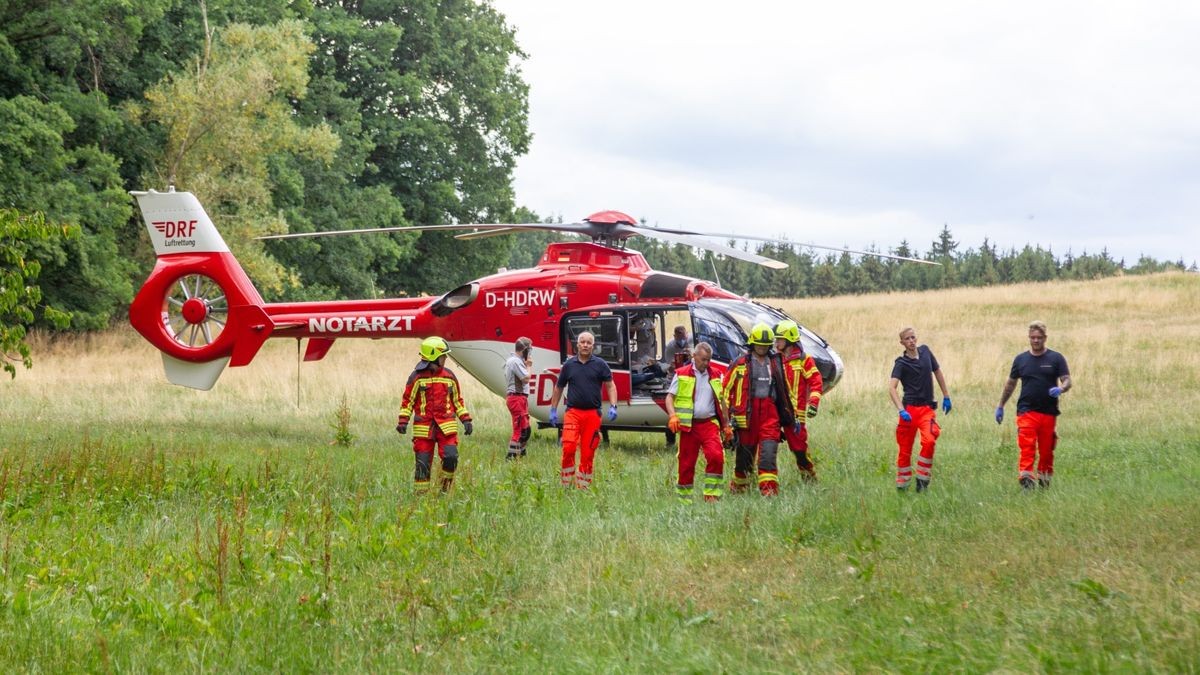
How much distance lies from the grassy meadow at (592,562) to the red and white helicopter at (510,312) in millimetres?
1330

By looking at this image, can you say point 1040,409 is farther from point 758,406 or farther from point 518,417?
point 518,417

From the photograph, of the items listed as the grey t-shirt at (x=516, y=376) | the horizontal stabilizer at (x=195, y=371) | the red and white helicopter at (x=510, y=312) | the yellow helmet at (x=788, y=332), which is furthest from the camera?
the horizontal stabilizer at (x=195, y=371)

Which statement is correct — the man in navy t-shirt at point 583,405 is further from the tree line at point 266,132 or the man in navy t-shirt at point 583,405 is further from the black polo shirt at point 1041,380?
the tree line at point 266,132

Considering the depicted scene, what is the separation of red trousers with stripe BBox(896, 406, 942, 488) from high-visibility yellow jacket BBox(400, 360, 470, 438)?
423 centimetres

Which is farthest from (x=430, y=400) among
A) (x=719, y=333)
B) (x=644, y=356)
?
(x=644, y=356)

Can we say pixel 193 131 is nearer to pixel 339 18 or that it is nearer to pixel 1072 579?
pixel 339 18

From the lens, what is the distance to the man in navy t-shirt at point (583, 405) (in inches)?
478

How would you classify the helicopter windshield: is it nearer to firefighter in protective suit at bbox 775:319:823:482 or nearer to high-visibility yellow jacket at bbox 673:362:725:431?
firefighter in protective suit at bbox 775:319:823:482

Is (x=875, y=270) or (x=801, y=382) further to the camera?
(x=875, y=270)

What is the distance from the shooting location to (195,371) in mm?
18391

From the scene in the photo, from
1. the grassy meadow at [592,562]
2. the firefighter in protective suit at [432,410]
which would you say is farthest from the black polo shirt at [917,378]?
the firefighter in protective suit at [432,410]

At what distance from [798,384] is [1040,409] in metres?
2.24

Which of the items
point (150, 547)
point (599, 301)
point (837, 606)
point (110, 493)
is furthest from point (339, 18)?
point (837, 606)

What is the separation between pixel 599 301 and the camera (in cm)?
1644
